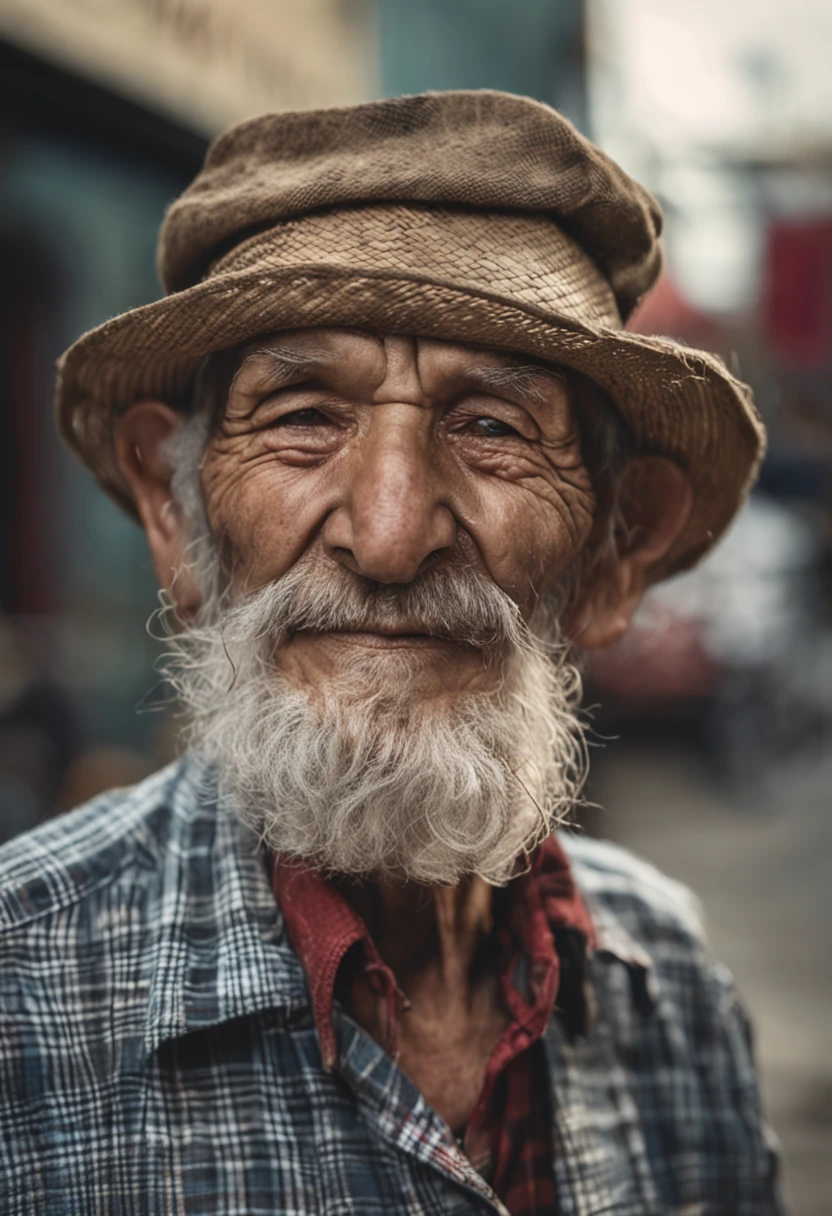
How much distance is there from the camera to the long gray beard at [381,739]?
152cm

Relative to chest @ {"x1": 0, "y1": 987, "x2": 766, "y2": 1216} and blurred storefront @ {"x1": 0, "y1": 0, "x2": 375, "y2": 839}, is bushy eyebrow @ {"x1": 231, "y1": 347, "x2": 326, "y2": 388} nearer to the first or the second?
chest @ {"x1": 0, "y1": 987, "x2": 766, "y2": 1216}

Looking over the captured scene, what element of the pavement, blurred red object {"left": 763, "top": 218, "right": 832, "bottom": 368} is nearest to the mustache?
the pavement

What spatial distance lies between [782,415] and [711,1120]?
18.7 metres

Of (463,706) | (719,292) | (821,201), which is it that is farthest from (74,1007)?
(719,292)

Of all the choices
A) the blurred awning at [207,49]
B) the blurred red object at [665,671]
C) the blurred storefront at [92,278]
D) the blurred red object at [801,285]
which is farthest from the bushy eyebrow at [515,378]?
the blurred red object at [801,285]

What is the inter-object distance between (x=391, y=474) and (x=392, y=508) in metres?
0.05

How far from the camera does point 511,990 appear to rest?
1726mm

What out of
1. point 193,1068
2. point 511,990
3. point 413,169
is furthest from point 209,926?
point 413,169

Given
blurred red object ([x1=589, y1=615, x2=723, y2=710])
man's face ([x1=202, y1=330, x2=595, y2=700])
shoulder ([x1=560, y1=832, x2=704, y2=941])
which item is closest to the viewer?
man's face ([x1=202, y1=330, x2=595, y2=700])

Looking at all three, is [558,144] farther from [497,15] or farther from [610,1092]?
[497,15]

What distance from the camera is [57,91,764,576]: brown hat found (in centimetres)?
147

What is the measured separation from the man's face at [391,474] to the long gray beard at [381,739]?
0.03m

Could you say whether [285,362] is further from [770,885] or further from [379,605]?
[770,885]

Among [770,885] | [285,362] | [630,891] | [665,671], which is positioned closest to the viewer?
[285,362]
